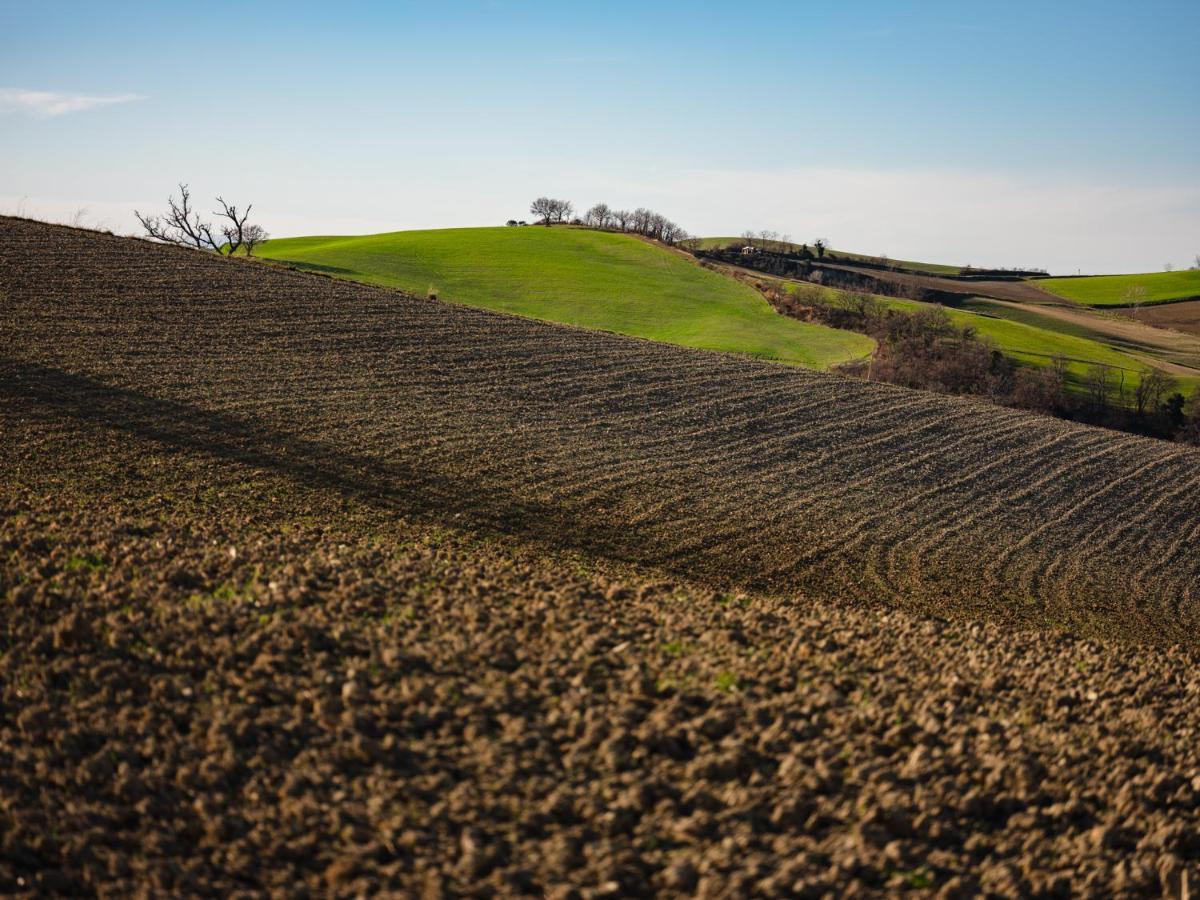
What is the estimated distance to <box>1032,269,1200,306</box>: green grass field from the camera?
316 feet

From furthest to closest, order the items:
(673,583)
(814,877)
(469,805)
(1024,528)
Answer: (1024,528)
(673,583)
(469,805)
(814,877)

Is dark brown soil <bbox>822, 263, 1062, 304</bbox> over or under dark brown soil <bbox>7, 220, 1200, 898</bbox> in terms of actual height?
over

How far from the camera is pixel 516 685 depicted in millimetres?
8625

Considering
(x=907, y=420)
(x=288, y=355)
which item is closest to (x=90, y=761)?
(x=288, y=355)

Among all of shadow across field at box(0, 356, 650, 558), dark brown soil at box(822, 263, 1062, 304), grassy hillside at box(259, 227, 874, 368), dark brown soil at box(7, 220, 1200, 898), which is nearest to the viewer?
dark brown soil at box(7, 220, 1200, 898)

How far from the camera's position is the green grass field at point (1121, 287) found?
316 ft

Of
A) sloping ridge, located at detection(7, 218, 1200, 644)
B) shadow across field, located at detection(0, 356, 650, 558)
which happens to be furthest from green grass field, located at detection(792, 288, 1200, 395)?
shadow across field, located at detection(0, 356, 650, 558)

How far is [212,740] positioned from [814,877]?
4.93 meters

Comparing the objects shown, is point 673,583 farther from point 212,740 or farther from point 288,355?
point 288,355

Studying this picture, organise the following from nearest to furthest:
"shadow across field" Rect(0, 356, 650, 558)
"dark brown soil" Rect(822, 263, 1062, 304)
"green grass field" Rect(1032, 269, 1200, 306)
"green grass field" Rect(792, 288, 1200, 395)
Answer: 1. "shadow across field" Rect(0, 356, 650, 558)
2. "green grass field" Rect(792, 288, 1200, 395)
3. "dark brown soil" Rect(822, 263, 1062, 304)
4. "green grass field" Rect(1032, 269, 1200, 306)

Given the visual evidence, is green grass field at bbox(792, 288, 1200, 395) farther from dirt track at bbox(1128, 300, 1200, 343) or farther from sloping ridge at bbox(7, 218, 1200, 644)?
sloping ridge at bbox(7, 218, 1200, 644)

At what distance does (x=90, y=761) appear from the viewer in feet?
24.1

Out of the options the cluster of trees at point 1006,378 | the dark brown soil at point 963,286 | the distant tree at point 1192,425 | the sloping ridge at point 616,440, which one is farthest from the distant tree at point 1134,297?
the sloping ridge at point 616,440

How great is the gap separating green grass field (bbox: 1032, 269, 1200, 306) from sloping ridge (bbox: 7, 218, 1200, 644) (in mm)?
69261
